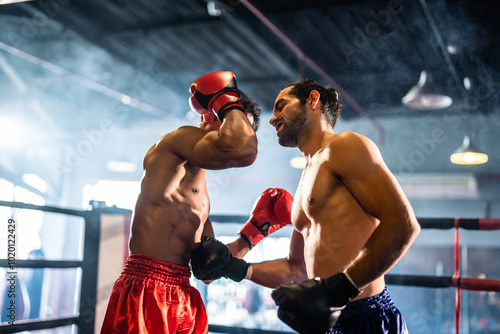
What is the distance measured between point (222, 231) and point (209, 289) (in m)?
1.90

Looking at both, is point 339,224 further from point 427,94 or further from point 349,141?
point 427,94

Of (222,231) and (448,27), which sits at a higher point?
(448,27)

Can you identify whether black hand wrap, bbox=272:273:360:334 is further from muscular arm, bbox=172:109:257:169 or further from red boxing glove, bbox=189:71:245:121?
red boxing glove, bbox=189:71:245:121

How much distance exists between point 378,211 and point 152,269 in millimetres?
823

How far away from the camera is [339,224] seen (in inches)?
51.4

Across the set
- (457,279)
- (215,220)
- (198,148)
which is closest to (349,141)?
(198,148)

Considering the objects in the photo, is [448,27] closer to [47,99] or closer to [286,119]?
[286,119]

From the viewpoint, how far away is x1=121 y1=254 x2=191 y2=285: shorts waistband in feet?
5.15

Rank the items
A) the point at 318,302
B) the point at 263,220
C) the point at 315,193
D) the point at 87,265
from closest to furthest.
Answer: the point at 318,302 < the point at 315,193 < the point at 263,220 < the point at 87,265

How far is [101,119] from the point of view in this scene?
8672 mm

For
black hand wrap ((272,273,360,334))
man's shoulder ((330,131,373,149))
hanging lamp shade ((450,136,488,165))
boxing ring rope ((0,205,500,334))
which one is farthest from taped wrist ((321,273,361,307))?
hanging lamp shade ((450,136,488,165))

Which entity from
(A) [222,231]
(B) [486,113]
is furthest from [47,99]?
(B) [486,113]

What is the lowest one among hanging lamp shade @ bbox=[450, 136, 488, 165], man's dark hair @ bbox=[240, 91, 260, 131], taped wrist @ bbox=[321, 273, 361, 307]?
taped wrist @ bbox=[321, 273, 361, 307]

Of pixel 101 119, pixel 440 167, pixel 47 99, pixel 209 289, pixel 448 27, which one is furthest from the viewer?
pixel 101 119
